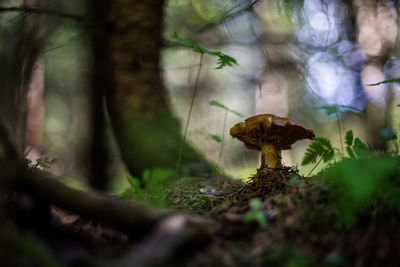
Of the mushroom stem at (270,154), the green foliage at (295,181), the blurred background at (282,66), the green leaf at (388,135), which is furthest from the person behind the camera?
the blurred background at (282,66)

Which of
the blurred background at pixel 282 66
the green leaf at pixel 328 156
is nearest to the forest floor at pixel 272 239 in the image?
the green leaf at pixel 328 156

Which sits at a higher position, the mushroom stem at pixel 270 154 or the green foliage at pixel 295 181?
the mushroom stem at pixel 270 154

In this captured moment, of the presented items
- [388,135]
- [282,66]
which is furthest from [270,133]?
[282,66]

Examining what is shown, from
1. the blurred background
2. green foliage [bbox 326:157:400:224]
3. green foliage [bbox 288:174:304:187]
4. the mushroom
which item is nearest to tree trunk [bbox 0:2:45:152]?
green foliage [bbox 326:157:400:224]

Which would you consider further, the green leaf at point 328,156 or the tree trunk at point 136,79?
the tree trunk at point 136,79

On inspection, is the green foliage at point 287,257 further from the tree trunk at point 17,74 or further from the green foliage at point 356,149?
the tree trunk at point 17,74

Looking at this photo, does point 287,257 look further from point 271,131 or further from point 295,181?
point 271,131

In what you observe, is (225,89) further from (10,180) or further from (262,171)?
(10,180)

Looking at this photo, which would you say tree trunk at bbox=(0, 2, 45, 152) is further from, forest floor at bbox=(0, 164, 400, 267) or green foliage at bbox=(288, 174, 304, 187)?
green foliage at bbox=(288, 174, 304, 187)

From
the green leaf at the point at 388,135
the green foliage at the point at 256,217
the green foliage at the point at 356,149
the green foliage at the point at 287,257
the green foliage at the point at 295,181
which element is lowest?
the green foliage at the point at 287,257

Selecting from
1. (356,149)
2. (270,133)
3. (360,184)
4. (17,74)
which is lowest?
(360,184)
